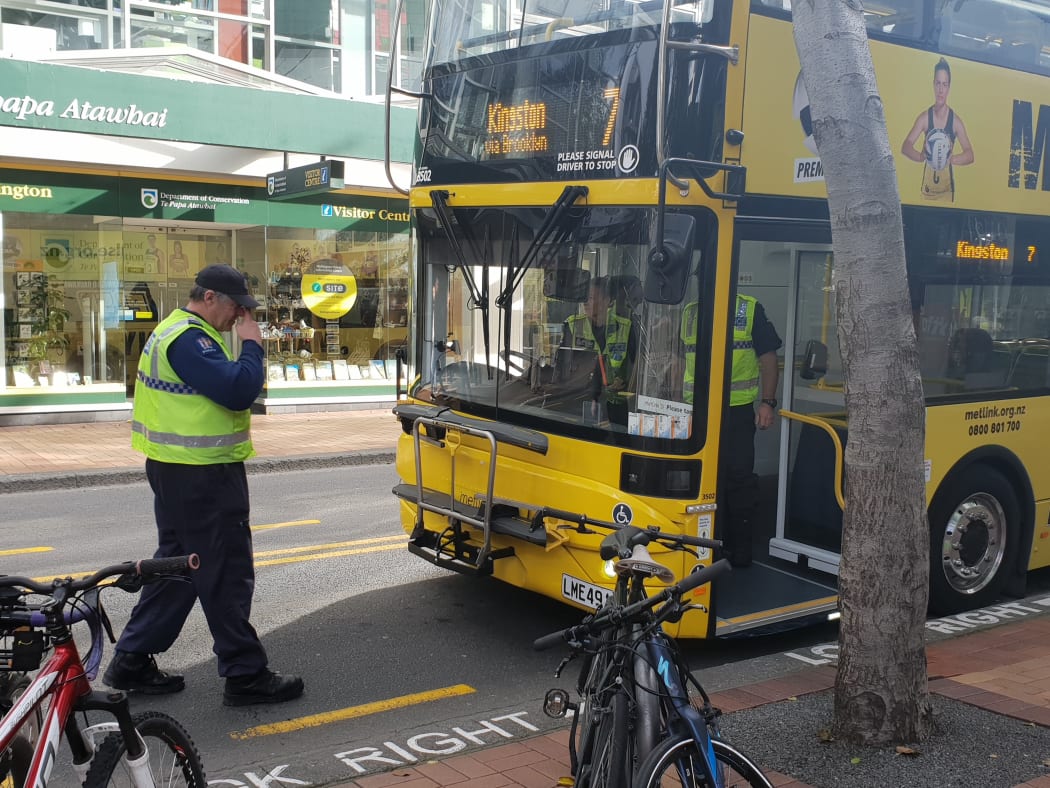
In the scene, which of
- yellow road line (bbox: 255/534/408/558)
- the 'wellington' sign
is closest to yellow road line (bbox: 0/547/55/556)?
yellow road line (bbox: 255/534/408/558)

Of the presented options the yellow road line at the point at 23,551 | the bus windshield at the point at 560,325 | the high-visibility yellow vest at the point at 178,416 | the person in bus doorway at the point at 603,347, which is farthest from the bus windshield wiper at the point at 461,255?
the yellow road line at the point at 23,551

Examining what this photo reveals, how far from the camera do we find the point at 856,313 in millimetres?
4434

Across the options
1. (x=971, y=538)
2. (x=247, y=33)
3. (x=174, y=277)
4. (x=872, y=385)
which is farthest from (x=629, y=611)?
(x=247, y=33)

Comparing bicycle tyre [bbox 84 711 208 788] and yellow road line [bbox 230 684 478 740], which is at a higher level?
bicycle tyre [bbox 84 711 208 788]

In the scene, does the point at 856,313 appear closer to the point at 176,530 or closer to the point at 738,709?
the point at 738,709

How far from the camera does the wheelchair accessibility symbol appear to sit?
5613mm

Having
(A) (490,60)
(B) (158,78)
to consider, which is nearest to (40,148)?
(B) (158,78)

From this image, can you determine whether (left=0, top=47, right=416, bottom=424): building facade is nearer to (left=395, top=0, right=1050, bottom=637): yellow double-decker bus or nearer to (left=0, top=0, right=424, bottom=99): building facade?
(left=0, top=0, right=424, bottom=99): building facade

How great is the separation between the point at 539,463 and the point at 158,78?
11.0 metres

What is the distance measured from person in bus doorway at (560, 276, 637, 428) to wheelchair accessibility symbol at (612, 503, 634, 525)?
1.36 feet

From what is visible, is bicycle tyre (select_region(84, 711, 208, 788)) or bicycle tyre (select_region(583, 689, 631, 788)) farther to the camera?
bicycle tyre (select_region(583, 689, 631, 788))

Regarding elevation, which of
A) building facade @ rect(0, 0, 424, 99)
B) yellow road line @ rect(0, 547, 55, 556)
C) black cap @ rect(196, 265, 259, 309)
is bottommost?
yellow road line @ rect(0, 547, 55, 556)

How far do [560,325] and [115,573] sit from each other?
3.39 meters

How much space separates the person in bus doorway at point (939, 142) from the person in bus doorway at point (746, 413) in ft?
4.04
